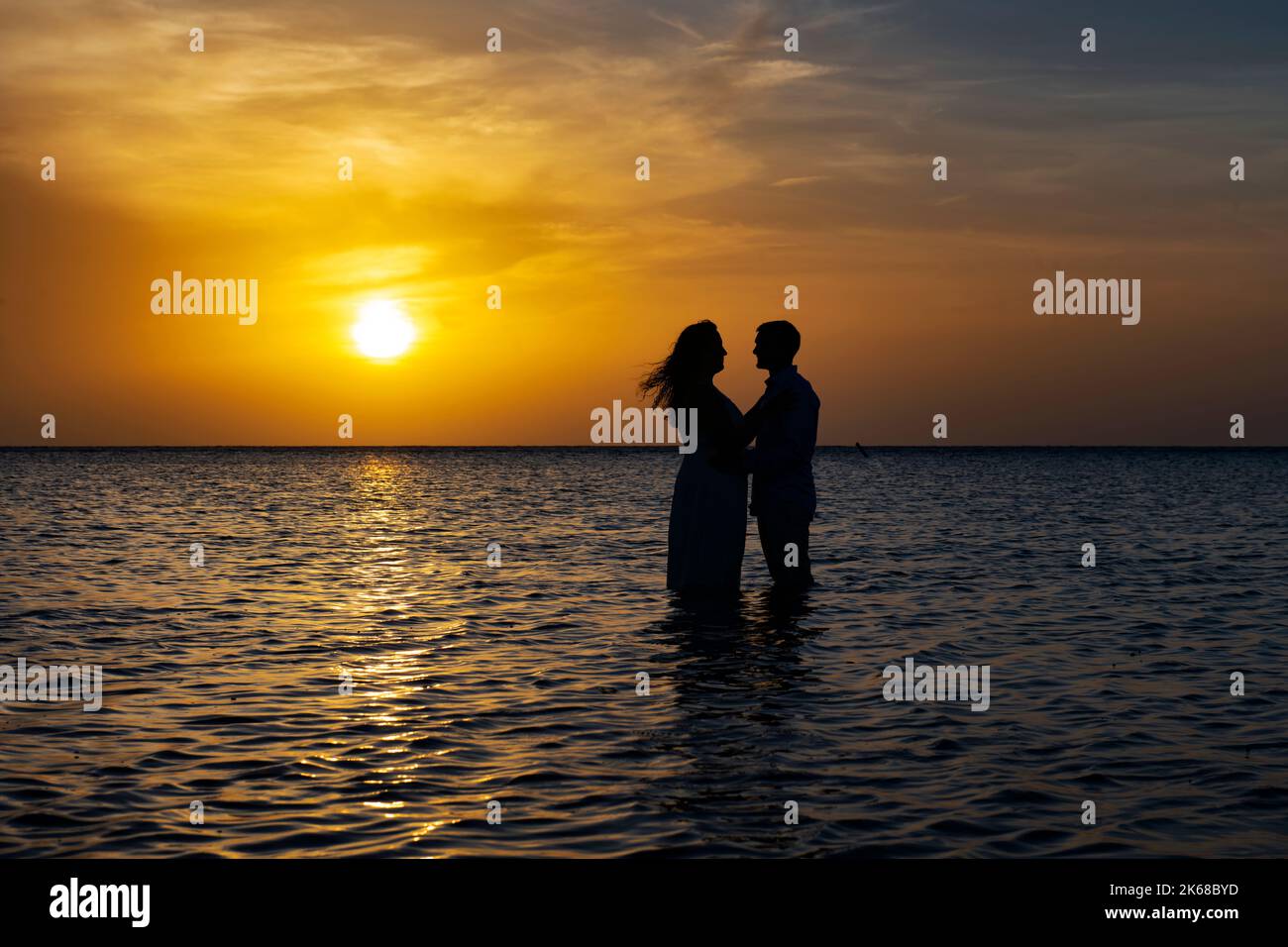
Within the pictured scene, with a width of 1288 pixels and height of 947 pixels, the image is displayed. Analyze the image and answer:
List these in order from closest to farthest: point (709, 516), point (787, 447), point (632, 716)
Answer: point (632, 716) < point (787, 447) < point (709, 516)

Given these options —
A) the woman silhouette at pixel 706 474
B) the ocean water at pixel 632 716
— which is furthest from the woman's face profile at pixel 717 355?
the ocean water at pixel 632 716

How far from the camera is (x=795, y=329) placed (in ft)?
39.9

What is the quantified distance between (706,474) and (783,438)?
910 millimetres

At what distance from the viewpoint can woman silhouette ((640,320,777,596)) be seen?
12.1m

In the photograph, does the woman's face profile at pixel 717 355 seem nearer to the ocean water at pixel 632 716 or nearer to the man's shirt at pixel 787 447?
the man's shirt at pixel 787 447

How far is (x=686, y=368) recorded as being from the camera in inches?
477

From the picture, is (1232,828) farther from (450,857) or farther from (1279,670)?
(1279,670)

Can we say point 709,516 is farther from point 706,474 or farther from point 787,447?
point 787,447

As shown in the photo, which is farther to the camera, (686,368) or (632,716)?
(686,368)

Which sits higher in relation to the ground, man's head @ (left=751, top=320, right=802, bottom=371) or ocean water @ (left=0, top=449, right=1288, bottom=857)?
man's head @ (left=751, top=320, right=802, bottom=371)

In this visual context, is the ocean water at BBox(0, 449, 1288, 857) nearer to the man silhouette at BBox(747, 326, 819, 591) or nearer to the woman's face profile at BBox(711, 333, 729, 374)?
the man silhouette at BBox(747, 326, 819, 591)

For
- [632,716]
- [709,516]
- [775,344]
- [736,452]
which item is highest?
[775,344]

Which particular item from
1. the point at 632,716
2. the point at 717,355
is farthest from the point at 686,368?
the point at 632,716

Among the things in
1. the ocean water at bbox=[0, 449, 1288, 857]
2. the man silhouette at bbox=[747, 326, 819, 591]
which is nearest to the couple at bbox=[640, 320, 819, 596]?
the man silhouette at bbox=[747, 326, 819, 591]
